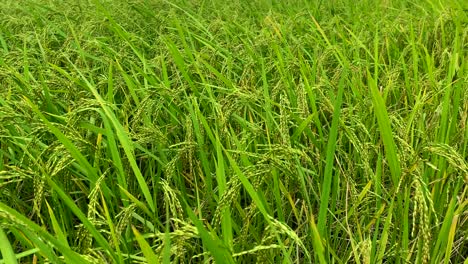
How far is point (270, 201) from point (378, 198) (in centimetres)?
25

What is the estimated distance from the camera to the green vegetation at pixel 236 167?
0.91 meters

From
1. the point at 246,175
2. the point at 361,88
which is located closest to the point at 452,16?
the point at 361,88

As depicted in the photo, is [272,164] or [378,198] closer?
[272,164]

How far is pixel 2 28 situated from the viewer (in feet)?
8.33

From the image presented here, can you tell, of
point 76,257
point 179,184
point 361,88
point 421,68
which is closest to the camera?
point 76,257

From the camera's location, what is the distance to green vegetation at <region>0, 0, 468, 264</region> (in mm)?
907

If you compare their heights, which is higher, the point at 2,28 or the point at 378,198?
the point at 2,28

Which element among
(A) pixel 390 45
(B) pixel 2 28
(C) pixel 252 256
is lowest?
(C) pixel 252 256

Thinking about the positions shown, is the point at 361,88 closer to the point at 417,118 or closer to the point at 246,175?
the point at 417,118

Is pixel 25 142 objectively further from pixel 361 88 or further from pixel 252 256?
pixel 361 88

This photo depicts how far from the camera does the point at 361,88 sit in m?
1.67

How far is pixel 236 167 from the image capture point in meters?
0.89

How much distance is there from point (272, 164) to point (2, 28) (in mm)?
2068

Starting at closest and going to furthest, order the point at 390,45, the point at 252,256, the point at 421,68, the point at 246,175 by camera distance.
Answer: the point at 246,175 → the point at 252,256 → the point at 421,68 → the point at 390,45
